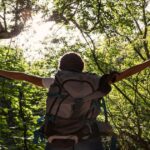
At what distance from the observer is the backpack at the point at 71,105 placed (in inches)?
115

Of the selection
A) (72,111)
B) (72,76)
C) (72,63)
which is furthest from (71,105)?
(72,63)

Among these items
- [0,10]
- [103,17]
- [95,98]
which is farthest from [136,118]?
[95,98]

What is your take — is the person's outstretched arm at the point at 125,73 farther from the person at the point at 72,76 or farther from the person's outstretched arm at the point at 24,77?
the person's outstretched arm at the point at 24,77

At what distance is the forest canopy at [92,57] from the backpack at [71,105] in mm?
5010

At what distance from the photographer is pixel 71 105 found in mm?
2912

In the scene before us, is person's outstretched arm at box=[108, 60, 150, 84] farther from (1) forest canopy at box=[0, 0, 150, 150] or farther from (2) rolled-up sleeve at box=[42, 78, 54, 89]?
(1) forest canopy at box=[0, 0, 150, 150]

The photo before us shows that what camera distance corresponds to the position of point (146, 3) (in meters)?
16.5

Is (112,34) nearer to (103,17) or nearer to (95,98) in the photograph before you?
(103,17)

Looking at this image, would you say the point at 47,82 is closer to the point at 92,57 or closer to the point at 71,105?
the point at 71,105

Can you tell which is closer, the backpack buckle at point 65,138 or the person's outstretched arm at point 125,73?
the backpack buckle at point 65,138

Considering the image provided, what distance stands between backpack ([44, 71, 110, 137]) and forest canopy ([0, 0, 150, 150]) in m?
5.01

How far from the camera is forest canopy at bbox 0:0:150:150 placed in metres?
11.3

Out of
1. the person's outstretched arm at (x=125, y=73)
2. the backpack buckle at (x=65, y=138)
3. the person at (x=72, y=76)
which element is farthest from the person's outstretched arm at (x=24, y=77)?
the person's outstretched arm at (x=125, y=73)

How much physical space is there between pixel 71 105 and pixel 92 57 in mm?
14169
